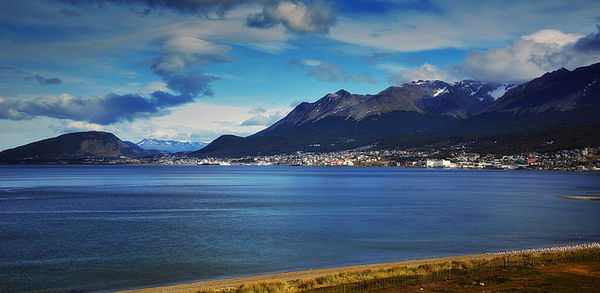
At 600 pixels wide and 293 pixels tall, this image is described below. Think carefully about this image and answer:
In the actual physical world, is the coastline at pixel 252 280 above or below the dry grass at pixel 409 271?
below

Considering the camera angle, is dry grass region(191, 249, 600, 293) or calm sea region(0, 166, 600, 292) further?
calm sea region(0, 166, 600, 292)

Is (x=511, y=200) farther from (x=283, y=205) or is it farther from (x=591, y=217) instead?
(x=283, y=205)

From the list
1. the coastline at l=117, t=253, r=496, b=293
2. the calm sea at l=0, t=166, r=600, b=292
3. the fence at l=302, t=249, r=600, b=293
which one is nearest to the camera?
the fence at l=302, t=249, r=600, b=293

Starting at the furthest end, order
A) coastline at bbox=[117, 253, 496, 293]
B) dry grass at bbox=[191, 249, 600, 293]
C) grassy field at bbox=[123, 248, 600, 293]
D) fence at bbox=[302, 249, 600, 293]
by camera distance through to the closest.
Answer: coastline at bbox=[117, 253, 496, 293]
dry grass at bbox=[191, 249, 600, 293]
fence at bbox=[302, 249, 600, 293]
grassy field at bbox=[123, 248, 600, 293]

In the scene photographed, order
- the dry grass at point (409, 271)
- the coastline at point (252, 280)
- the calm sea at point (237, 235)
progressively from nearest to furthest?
1. the dry grass at point (409, 271)
2. the coastline at point (252, 280)
3. the calm sea at point (237, 235)

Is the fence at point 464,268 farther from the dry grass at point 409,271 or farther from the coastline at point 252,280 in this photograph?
the coastline at point 252,280

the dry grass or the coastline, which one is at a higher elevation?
the dry grass

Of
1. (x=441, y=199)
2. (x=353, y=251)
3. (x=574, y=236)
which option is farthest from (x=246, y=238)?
(x=441, y=199)

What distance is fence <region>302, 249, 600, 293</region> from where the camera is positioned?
95.7ft

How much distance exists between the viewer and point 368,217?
73062mm

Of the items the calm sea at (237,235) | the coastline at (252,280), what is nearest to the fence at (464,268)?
the coastline at (252,280)

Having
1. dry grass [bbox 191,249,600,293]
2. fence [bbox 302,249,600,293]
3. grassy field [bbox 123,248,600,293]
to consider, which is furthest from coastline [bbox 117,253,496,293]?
fence [bbox 302,249,600,293]

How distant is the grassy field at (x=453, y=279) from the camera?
1098 inches

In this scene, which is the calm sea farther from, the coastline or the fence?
the fence
